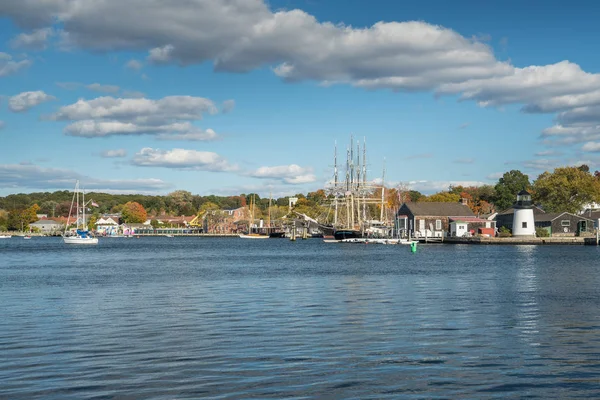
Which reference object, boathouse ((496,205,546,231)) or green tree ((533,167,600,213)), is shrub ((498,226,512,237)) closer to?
boathouse ((496,205,546,231))

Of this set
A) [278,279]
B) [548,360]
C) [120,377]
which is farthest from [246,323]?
[278,279]

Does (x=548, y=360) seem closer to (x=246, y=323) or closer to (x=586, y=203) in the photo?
(x=246, y=323)

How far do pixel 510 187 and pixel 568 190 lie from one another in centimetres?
3519

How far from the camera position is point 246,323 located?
27.0 metres

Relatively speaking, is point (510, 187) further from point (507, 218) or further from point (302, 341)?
point (302, 341)

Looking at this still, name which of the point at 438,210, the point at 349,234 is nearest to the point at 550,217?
the point at 438,210

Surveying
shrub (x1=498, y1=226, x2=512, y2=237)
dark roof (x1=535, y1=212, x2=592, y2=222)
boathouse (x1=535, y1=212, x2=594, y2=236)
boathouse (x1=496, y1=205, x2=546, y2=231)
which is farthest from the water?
boathouse (x1=496, y1=205, x2=546, y2=231)

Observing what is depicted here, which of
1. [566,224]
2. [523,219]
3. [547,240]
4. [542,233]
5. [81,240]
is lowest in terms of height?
[81,240]

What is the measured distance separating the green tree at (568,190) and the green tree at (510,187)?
2662 centimetres

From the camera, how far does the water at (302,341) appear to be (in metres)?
16.6

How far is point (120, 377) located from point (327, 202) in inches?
7168

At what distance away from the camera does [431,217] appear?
142m

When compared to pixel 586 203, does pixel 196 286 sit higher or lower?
lower

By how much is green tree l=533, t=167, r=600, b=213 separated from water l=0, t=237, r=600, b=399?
362 ft
